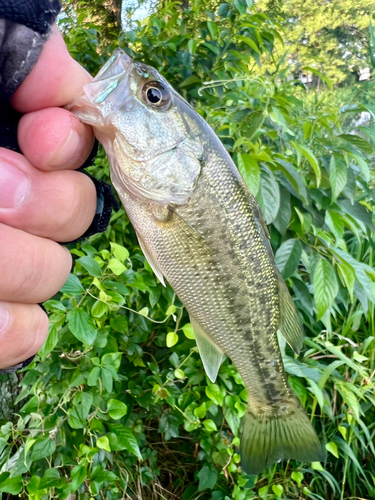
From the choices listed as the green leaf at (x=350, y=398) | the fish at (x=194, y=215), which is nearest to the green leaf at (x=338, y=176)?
the fish at (x=194, y=215)

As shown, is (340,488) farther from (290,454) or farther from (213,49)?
(213,49)

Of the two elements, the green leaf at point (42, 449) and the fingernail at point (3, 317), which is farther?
the green leaf at point (42, 449)

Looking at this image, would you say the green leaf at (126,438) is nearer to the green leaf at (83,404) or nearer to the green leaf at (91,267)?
the green leaf at (83,404)

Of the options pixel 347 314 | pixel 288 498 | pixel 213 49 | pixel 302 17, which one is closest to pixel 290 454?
pixel 288 498

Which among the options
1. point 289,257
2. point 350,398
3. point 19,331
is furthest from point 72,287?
point 350,398

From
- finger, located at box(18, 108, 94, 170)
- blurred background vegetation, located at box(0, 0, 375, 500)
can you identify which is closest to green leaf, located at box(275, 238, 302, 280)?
blurred background vegetation, located at box(0, 0, 375, 500)

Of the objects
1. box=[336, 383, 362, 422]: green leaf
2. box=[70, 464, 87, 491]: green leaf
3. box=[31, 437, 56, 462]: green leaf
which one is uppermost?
box=[31, 437, 56, 462]: green leaf

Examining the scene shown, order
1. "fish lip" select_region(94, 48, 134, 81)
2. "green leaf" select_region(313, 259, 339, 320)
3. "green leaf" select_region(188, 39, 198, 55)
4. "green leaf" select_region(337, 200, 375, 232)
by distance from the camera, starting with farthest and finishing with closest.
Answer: "green leaf" select_region(188, 39, 198, 55) → "green leaf" select_region(337, 200, 375, 232) → "green leaf" select_region(313, 259, 339, 320) → "fish lip" select_region(94, 48, 134, 81)

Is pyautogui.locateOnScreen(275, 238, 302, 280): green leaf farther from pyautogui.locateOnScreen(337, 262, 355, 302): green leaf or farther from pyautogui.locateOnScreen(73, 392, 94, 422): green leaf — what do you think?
pyautogui.locateOnScreen(73, 392, 94, 422): green leaf
